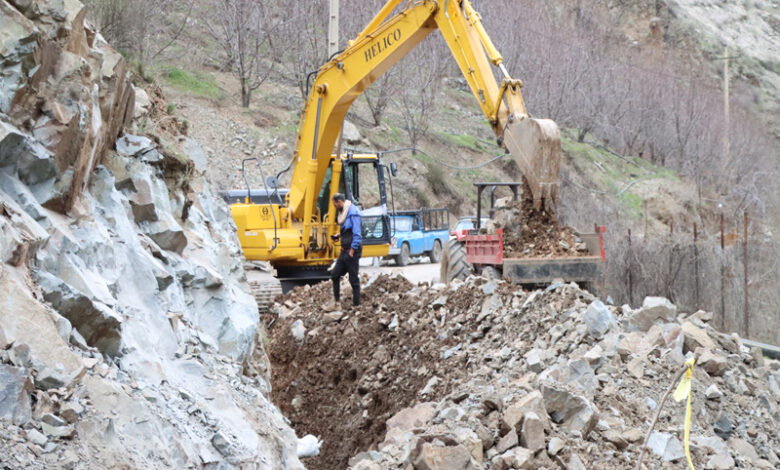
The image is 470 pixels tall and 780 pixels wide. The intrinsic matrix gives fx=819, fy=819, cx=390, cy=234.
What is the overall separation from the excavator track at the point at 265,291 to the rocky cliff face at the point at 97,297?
228 inches

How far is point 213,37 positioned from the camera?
32250 millimetres

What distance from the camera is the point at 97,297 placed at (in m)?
4.52

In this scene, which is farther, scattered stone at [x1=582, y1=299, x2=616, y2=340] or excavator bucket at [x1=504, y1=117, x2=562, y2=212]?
excavator bucket at [x1=504, y1=117, x2=562, y2=212]

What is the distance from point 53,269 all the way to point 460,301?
7144mm

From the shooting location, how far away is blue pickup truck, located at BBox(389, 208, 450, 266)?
23.5m

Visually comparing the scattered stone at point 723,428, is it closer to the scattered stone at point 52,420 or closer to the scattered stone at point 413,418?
the scattered stone at point 413,418

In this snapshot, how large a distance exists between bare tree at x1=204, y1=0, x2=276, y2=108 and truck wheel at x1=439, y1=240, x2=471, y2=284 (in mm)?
17764

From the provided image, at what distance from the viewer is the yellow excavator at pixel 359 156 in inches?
421

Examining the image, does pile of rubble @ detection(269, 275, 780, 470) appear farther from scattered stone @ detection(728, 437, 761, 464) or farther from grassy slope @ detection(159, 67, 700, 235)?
grassy slope @ detection(159, 67, 700, 235)

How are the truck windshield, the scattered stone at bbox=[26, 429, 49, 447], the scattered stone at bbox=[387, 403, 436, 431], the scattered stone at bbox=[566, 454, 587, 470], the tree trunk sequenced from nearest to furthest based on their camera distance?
the scattered stone at bbox=[26, 429, 49, 447]
the scattered stone at bbox=[566, 454, 587, 470]
the scattered stone at bbox=[387, 403, 436, 431]
the truck windshield
the tree trunk

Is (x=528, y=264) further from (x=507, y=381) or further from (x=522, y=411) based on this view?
(x=522, y=411)

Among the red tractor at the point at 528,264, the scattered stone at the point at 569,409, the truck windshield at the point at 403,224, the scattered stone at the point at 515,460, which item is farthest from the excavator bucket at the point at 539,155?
the truck windshield at the point at 403,224

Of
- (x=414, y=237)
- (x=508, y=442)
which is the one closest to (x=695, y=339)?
(x=508, y=442)

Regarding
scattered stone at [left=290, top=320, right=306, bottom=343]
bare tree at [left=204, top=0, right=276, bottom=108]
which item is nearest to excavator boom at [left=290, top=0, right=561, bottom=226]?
scattered stone at [left=290, top=320, right=306, bottom=343]
